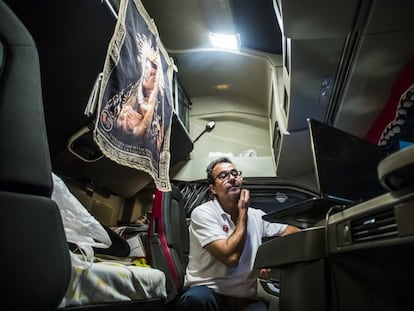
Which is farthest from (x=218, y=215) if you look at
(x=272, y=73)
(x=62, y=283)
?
(x=272, y=73)

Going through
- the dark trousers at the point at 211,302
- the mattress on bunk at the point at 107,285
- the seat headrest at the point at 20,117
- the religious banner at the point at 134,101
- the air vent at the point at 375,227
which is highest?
the religious banner at the point at 134,101

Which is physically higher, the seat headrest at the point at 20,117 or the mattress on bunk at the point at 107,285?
the seat headrest at the point at 20,117

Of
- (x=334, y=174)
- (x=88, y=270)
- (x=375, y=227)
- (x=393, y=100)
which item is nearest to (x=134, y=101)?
(x=88, y=270)

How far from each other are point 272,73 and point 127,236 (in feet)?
5.74

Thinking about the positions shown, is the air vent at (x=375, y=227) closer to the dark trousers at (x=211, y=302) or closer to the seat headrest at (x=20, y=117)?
the seat headrest at (x=20, y=117)

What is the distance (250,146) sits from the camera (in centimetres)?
309

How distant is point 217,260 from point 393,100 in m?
1.31

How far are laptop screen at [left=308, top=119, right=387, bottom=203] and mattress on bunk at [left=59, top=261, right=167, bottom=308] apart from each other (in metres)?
0.68

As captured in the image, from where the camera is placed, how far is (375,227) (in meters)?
0.47

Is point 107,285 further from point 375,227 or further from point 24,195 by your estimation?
point 375,227

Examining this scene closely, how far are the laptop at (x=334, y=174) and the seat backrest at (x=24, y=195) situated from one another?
665 millimetres

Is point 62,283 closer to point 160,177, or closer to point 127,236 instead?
point 160,177

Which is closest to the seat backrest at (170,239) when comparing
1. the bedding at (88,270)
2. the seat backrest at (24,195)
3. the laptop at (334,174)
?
the bedding at (88,270)

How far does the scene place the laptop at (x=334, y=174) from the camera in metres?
0.94
